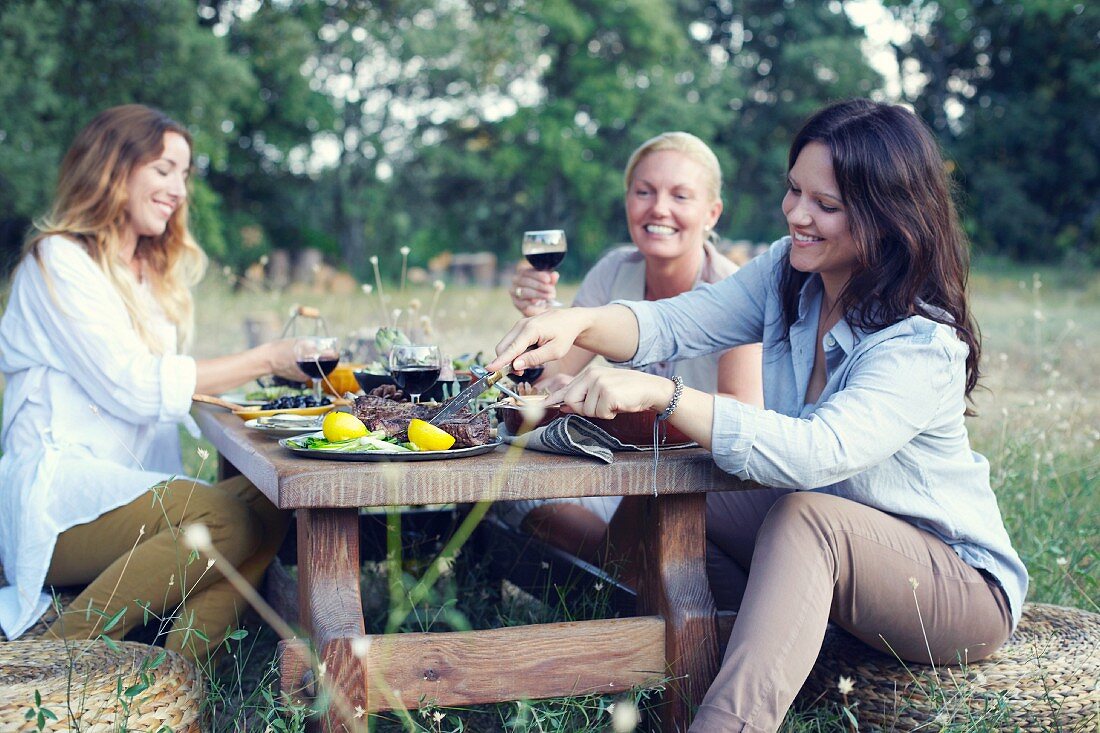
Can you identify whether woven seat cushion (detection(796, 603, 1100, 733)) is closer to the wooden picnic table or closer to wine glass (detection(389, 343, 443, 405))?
the wooden picnic table

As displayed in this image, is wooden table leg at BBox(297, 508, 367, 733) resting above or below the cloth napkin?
below

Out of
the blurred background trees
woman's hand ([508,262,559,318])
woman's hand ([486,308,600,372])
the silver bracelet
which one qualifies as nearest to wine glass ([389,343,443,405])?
woman's hand ([486,308,600,372])

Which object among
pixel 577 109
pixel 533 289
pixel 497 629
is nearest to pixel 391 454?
pixel 497 629

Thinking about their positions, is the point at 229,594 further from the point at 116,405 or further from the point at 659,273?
the point at 659,273

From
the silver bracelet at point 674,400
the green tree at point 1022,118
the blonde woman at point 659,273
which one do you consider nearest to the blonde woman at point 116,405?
the blonde woman at point 659,273

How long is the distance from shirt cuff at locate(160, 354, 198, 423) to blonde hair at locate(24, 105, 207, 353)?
32cm

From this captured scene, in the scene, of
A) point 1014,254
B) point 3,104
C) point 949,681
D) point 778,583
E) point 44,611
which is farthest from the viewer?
point 1014,254

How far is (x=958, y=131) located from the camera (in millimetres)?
29281

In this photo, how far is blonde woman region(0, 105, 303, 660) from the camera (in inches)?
104

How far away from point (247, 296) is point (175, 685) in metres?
13.2

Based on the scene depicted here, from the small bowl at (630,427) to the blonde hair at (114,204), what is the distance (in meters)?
1.50

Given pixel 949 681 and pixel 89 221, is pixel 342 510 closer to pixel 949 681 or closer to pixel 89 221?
pixel 949 681

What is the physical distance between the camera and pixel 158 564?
2578mm

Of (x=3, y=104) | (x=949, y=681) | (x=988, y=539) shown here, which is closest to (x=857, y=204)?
(x=988, y=539)
